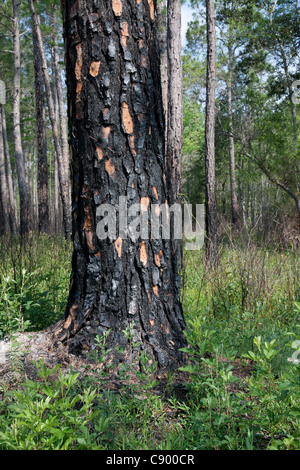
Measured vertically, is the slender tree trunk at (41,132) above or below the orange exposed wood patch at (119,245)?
above

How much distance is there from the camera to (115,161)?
7.36ft

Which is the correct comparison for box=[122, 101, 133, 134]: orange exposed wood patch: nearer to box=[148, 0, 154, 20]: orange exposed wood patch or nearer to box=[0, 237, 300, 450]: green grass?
box=[148, 0, 154, 20]: orange exposed wood patch

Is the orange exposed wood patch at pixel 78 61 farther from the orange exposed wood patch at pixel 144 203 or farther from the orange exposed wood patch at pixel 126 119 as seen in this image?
the orange exposed wood patch at pixel 144 203

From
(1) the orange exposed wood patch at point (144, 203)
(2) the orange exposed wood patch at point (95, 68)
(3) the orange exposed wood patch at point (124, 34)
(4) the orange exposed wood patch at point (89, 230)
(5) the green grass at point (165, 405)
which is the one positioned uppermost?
(3) the orange exposed wood patch at point (124, 34)

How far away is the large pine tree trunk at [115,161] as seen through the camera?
87.7 inches

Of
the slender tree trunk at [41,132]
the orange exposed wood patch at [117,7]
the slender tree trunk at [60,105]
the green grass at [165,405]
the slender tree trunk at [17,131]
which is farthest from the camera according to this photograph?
the slender tree trunk at [17,131]

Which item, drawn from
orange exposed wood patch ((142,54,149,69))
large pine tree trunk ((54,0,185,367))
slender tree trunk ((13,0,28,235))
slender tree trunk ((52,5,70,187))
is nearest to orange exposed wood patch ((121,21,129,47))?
large pine tree trunk ((54,0,185,367))

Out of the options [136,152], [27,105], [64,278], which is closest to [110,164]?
[136,152]

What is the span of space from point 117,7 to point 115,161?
0.94 m

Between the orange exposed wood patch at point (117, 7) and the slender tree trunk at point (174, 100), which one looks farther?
the slender tree trunk at point (174, 100)

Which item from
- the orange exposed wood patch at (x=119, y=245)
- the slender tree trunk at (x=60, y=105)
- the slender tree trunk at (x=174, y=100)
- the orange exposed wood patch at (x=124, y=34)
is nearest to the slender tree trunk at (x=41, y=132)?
the slender tree trunk at (x=60, y=105)

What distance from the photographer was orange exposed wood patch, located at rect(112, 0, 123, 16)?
2.22 m

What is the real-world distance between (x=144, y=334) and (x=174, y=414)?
526mm
